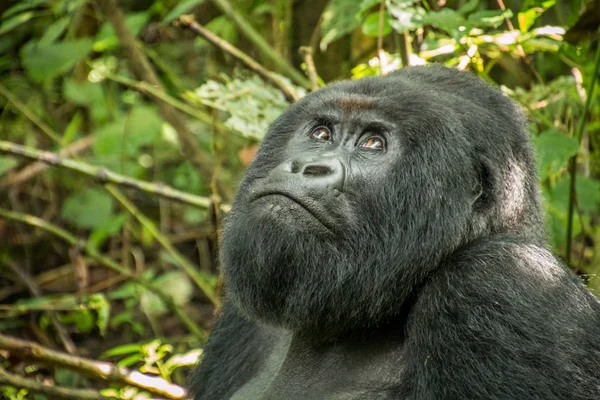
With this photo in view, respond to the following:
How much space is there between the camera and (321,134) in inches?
122

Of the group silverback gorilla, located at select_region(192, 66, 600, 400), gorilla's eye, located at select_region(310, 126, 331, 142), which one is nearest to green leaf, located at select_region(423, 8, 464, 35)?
silverback gorilla, located at select_region(192, 66, 600, 400)

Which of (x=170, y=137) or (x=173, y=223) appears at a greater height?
(x=170, y=137)

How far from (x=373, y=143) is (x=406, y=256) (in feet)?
1.39

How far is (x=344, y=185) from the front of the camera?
280cm

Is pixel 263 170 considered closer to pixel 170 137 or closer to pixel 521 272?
pixel 521 272

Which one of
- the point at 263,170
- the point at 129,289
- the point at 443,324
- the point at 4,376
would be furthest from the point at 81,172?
the point at 443,324

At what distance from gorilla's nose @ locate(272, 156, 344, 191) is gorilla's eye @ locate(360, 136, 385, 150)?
0.16 meters

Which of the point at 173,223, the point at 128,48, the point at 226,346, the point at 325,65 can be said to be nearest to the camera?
the point at 226,346

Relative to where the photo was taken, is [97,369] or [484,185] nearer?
[484,185]

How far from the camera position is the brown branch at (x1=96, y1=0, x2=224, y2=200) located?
206 inches

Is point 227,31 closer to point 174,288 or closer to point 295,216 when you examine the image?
point 174,288

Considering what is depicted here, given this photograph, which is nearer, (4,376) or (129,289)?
(4,376)

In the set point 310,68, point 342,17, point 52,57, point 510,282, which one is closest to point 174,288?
point 52,57

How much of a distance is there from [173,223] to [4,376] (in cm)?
350
